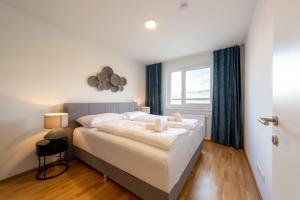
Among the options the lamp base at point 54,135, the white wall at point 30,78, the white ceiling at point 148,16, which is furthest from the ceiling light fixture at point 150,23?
the lamp base at point 54,135

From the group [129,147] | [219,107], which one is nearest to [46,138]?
[129,147]

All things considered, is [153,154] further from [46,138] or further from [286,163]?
[46,138]

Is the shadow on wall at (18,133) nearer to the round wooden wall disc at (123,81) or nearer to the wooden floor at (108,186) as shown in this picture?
the wooden floor at (108,186)

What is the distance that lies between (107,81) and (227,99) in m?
3.04

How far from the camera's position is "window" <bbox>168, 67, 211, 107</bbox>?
3.71 m

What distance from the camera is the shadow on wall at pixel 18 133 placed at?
1839 mm

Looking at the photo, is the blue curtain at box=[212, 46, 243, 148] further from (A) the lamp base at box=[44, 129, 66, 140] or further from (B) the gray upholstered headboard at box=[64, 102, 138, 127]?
(A) the lamp base at box=[44, 129, 66, 140]

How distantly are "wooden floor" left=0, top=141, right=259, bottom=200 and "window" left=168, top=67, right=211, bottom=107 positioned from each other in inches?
77.7

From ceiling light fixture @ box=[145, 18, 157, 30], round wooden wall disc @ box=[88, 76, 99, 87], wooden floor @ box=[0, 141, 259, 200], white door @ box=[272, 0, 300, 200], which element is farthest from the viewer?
round wooden wall disc @ box=[88, 76, 99, 87]

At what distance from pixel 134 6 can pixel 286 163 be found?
2229 mm

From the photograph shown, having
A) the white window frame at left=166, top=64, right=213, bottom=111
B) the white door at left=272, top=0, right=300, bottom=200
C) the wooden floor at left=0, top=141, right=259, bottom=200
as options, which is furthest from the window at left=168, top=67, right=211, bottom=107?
the white door at left=272, top=0, right=300, bottom=200

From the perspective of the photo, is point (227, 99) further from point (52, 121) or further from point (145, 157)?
point (52, 121)

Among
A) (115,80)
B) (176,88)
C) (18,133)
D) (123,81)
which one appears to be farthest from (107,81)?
(176,88)

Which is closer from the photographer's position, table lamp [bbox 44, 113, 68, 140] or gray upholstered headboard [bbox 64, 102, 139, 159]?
table lamp [bbox 44, 113, 68, 140]
